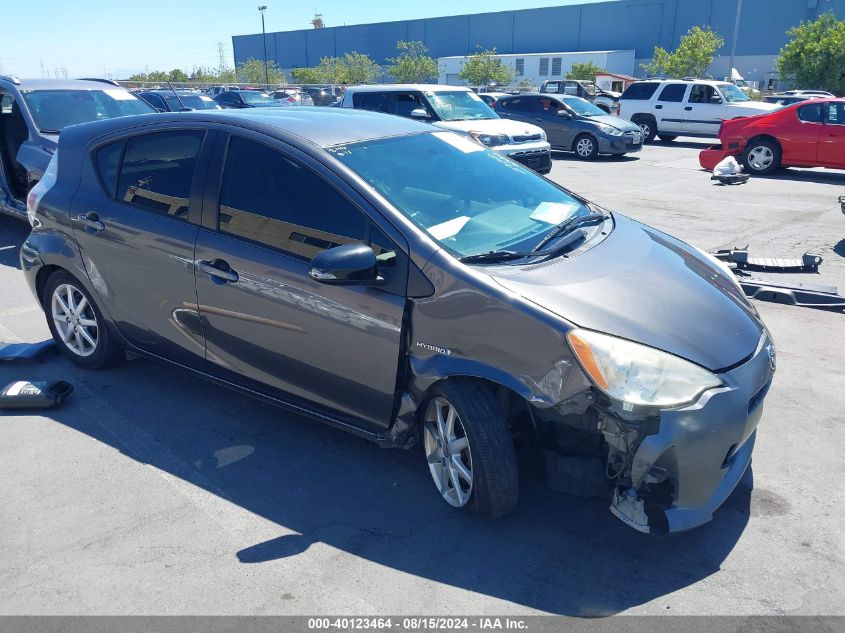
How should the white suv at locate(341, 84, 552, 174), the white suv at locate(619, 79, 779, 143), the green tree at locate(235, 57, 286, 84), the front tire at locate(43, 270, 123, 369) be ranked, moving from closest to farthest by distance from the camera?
1. the front tire at locate(43, 270, 123, 369)
2. the white suv at locate(341, 84, 552, 174)
3. the white suv at locate(619, 79, 779, 143)
4. the green tree at locate(235, 57, 286, 84)

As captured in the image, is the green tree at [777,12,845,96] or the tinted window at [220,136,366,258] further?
the green tree at [777,12,845,96]

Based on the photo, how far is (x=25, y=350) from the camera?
17.1 ft

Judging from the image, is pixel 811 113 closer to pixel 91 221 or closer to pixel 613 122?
pixel 613 122

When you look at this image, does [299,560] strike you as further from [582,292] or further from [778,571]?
[778,571]

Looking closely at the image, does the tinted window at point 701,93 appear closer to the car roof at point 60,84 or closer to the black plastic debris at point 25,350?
the car roof at point 60,84

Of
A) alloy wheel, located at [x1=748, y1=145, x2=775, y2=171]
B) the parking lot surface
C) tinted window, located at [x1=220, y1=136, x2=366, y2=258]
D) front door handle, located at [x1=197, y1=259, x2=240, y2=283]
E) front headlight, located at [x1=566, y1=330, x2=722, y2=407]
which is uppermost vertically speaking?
tinted window, located at [x1=220, y1=136, x2=366, y2=258]

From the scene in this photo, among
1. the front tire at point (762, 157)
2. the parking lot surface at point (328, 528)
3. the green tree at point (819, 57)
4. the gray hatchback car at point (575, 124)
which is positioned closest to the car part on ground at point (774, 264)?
the parking lot surface at point (328, 528)

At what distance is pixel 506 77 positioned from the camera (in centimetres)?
5384

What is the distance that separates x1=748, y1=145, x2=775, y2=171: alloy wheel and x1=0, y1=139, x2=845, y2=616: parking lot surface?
11383mm

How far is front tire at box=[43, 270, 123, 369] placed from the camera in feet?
15.8

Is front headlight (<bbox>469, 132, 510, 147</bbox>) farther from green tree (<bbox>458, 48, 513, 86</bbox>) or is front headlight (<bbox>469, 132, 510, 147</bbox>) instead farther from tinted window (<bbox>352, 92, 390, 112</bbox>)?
green tree (<bbox>458, 48, 513, 86</bbox>)

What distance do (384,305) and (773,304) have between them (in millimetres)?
4521

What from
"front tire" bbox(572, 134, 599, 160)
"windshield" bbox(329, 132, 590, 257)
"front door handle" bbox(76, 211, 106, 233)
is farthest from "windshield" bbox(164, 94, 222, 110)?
"windshield" bbox(329, 132, 590, 257)

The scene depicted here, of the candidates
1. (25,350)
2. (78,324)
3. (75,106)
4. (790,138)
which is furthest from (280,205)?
(790,138)
